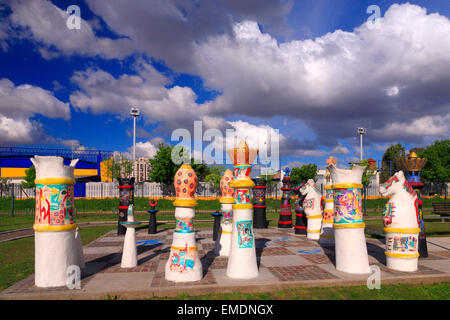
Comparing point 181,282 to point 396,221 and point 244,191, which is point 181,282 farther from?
point 396,221

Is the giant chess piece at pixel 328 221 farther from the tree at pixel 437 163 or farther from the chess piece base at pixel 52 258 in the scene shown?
the tree at pixel 437 163

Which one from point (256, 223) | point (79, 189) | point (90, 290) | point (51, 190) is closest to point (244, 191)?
point (90, 290)

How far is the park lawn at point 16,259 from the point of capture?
19.3ft

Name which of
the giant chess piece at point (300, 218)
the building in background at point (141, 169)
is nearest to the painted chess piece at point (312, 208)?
the giant chess piece at point (300, 218)

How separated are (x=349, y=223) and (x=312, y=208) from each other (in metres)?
4.12

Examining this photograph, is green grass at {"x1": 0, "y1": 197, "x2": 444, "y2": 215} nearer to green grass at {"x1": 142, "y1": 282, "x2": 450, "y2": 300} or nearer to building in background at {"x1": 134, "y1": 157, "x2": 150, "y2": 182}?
green grass at {"x1": 142, "y1": 282, "x2": 450, "y2": 300}

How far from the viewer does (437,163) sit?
35.6 metres

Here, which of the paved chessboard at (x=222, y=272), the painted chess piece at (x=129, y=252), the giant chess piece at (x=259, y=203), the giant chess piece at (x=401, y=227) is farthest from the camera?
the giant chess piece at (x=259, y=203)

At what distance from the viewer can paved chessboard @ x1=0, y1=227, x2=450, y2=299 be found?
5.05 m

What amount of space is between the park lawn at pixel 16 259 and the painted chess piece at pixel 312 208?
7611 mm

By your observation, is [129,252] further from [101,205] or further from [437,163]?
[437,163]

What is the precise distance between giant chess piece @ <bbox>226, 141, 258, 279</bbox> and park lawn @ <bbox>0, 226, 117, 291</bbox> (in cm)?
419

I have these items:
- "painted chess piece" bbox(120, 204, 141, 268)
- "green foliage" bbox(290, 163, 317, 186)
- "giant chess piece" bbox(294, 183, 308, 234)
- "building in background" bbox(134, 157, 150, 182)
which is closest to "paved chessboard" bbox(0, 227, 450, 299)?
"painted chess piece" bbox(120, 204, 141, 268)

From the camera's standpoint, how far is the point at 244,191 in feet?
19.6
